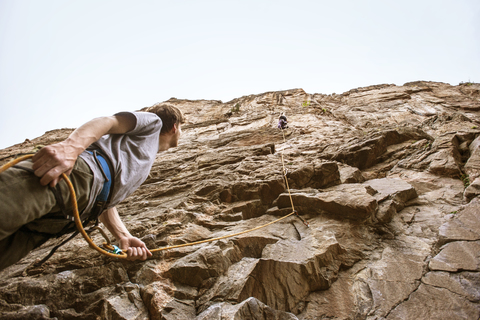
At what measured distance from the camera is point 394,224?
14.7ft

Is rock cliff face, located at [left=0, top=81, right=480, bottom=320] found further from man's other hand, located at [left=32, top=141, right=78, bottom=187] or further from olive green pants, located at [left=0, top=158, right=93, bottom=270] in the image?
man's other hand, located at [left=32, top=141, right=78, bottom=187]

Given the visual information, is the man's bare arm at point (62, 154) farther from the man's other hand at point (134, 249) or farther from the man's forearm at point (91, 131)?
the man's other hand at point (134, 249)

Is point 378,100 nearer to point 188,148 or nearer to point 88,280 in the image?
point 188,148

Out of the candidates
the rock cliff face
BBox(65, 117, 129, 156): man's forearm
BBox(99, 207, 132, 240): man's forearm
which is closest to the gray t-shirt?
BBox(65, 117, 129, 156): man's forearm

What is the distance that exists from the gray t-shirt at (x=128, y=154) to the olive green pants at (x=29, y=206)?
3.7 inches

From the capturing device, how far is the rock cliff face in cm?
318

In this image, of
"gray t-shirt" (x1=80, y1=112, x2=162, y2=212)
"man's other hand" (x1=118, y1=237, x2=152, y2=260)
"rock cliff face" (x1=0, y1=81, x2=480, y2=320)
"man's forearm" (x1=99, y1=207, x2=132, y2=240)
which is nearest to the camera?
"gray t-shirt" (x1=80, y1=112, x2=162, y2=212)

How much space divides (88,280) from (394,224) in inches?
194

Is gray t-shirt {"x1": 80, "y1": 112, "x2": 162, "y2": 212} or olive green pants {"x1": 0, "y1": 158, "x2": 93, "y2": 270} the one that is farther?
gray t-shirt {"x1": 80, "y1": 112, "x2": 162, "y2": 212}

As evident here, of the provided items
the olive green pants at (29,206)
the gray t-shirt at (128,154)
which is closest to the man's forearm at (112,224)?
the gray t-shirt at (128,154)

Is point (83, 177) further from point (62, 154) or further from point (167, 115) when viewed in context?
point (167, 115)

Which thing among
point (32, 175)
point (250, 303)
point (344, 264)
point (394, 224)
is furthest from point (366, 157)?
point (32, 175)

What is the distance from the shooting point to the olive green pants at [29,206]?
1.49 metres

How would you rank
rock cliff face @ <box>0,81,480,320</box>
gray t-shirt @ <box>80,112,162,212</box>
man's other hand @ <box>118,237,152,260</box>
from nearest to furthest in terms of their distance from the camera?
gray t-shirt @ <box>80,112,162,212</box>
man's other hand @ <box>118,237,152,260</box>
rock cliff face @ <box>0,81,480,320</box>
